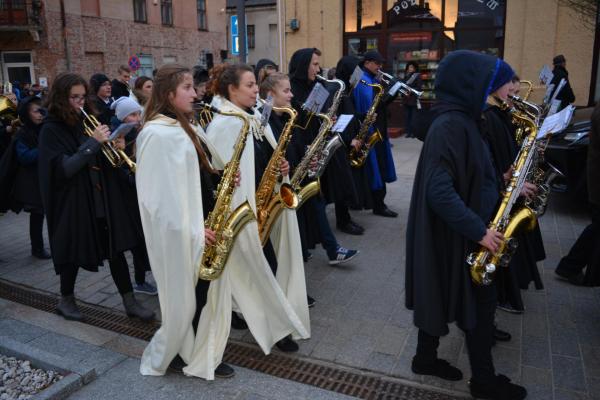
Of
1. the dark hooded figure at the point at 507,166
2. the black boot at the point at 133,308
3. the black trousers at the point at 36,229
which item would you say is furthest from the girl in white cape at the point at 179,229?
the black trousers at the point at 36,229

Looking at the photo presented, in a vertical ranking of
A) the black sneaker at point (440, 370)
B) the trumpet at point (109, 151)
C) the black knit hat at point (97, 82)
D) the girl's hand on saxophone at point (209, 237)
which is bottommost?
the black sneaker at point (440, 370)

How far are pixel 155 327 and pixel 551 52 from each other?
11612mm

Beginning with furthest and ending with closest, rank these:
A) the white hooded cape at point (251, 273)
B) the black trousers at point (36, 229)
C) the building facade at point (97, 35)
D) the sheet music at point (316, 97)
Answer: the building facade at point (97, 35) < the black trousers at point (36, 229) < the sheet music at point (316, 97) < the white hooded cape at point (251, 273)

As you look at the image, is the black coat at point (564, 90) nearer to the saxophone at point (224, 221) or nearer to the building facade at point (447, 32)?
the building facade at point (447, 32)

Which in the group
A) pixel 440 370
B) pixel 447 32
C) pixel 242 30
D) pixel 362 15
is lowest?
pixel 440 370

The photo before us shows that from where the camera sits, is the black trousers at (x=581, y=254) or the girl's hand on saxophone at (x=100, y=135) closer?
the girl's hand on saxophone at (x=100, y=135)

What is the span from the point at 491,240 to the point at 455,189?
327 mm

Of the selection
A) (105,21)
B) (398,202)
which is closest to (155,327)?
(398,202)

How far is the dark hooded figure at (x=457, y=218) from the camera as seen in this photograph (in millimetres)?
2717

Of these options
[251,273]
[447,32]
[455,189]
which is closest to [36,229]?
[251,273]

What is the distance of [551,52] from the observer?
1220 cm

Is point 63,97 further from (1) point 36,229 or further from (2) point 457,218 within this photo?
(2) point 457,218

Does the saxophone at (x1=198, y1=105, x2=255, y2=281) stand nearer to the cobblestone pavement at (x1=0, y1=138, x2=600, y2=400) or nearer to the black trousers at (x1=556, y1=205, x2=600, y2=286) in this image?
the cobblestone pavement at (x1=0, y1=138, x2=600, y2=400)

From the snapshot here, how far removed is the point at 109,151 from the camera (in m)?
4.06
